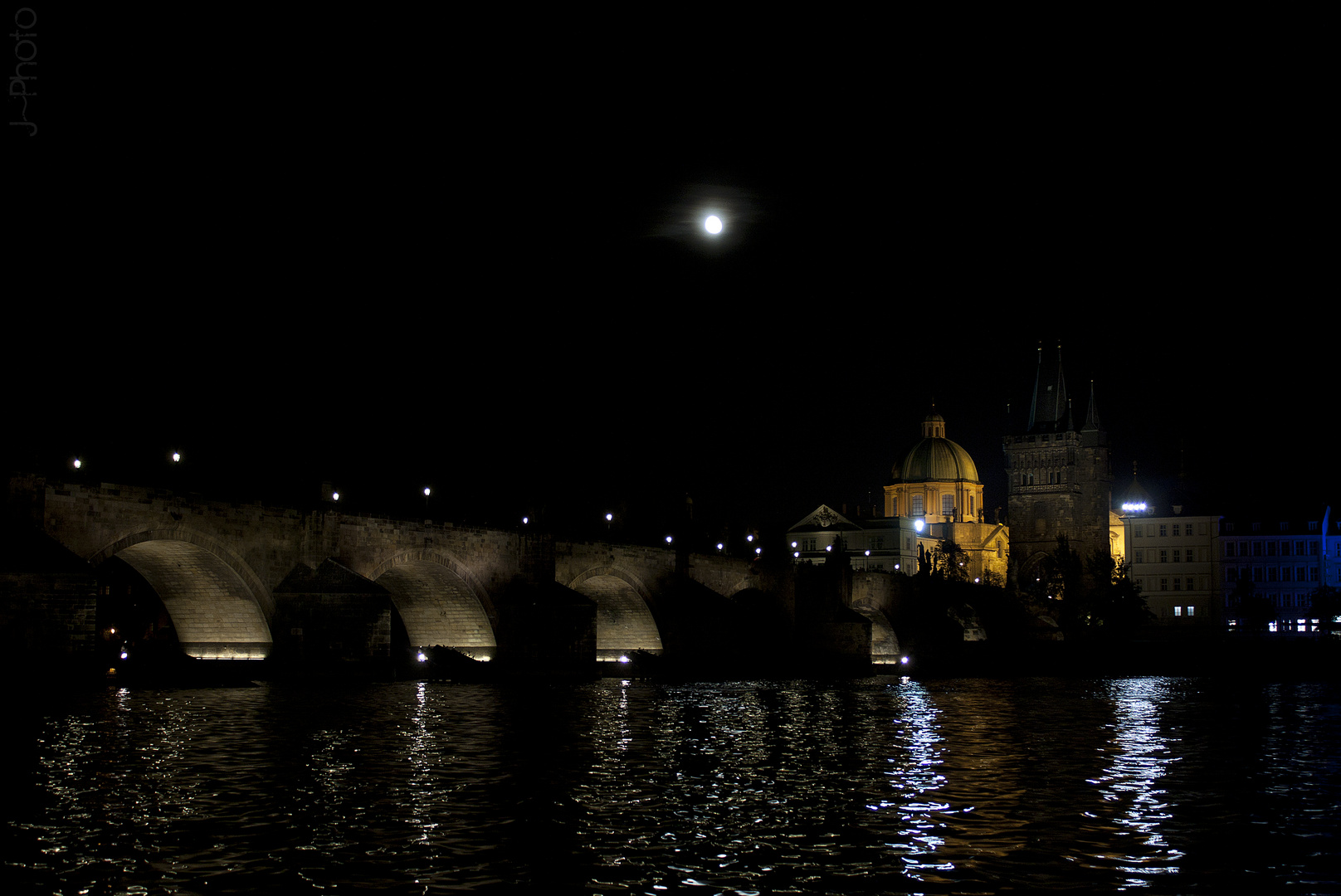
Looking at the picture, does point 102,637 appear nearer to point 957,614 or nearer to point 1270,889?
point 957,614

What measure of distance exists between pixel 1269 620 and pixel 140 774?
343 ft

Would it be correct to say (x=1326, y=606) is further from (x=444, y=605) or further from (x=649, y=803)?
(x=649, y=803)

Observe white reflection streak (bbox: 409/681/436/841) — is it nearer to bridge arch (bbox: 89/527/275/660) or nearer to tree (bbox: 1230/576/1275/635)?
bridge arch (bbox: 89/527/275/660)

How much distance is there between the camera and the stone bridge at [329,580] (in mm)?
34031

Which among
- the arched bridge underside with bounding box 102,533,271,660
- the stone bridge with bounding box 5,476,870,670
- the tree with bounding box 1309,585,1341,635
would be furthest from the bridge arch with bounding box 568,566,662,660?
the tree with bounding box 1309,585,1341,635

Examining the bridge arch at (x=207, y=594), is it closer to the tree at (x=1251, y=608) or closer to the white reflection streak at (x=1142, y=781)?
the white reflection streak at (x=1142, y=781)

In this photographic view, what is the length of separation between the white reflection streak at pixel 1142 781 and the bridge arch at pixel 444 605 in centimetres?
2400

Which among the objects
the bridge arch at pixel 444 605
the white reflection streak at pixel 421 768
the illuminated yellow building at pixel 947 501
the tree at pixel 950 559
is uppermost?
the illuminated yellow building at pixel 947 501

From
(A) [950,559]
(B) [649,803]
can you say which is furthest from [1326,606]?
(B) [649,803]

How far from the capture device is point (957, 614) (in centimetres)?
9550

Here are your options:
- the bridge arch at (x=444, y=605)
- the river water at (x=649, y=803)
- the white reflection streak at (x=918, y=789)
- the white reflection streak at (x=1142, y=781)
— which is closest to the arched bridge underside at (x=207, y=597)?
the bridge arch at (x=444, y=605)

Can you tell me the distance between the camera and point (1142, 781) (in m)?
Result: 18.4

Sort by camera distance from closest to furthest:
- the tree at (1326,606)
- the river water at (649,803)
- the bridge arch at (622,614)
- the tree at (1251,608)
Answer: the river water at (649,803)
the bridge arch at (622,614)
the tree at (1326,606)
the tree at (1251,608)

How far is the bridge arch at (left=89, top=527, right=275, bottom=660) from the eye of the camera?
3841 centimetres
